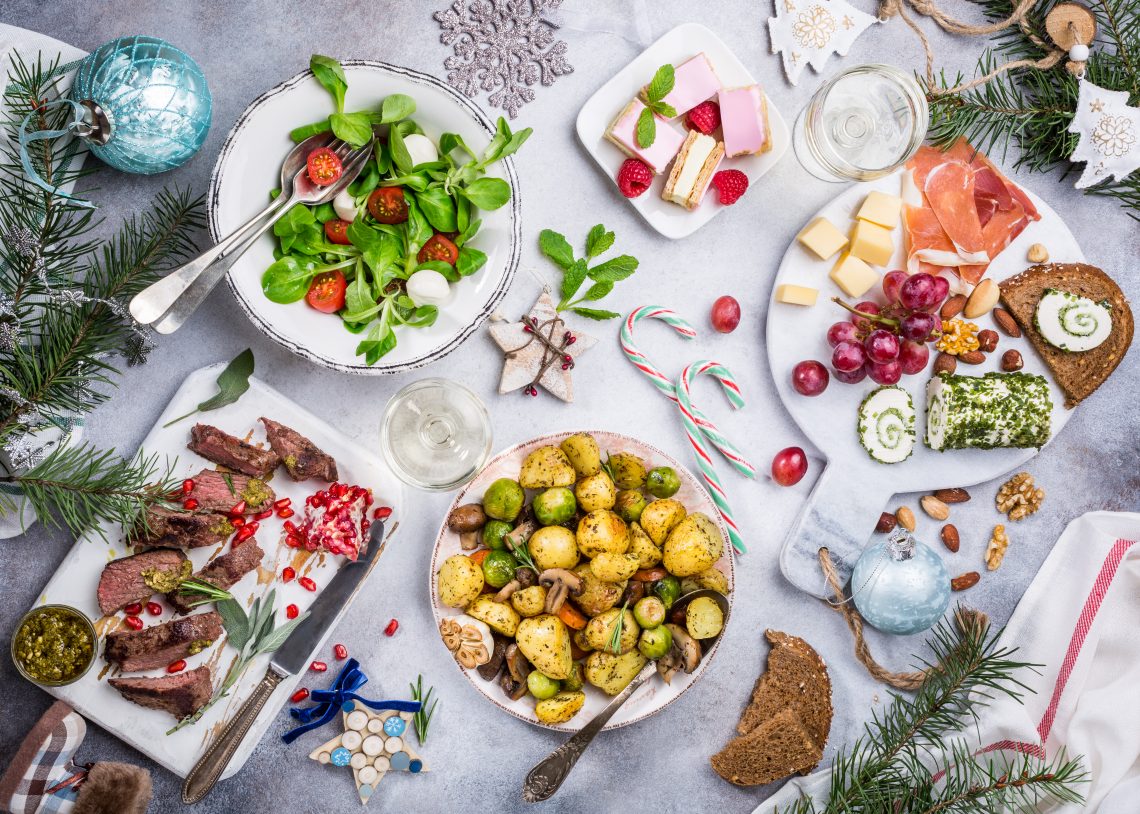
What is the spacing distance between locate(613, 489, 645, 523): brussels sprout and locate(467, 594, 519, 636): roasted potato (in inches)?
16.1

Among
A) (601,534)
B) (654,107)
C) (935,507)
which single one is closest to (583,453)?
(601,534)

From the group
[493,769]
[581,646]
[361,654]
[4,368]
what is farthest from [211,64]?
[493,769]

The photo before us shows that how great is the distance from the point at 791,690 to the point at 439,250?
1627 mm

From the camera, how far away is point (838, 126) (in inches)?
93.0

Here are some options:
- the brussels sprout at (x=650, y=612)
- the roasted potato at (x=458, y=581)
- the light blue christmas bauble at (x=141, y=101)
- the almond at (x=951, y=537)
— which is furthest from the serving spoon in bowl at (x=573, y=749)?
the light blue christmas bauble at (x=141, y=101)

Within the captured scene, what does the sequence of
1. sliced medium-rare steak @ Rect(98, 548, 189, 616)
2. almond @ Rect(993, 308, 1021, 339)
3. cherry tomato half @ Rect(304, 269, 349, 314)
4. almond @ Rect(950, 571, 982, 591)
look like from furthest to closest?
almond @ Rect(950, 571, 982, 591) → almond @ Rect(993, 308, 1021, 339) → sliced medium-rare steak @ Rect(98, 548, 189, 616) → cherry tomato half @ Rect(304, 269, 349, 314)

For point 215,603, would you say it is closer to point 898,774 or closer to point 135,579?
point 135,579

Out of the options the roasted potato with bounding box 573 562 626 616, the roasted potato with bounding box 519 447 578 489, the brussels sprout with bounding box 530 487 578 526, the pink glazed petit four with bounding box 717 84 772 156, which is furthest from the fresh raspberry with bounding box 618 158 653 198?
the roasted potato with bounding box 573 562 626 616

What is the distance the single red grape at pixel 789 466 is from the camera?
242 centimetres

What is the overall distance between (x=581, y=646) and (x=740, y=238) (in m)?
1.28

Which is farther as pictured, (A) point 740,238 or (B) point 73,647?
(A) point 740,238

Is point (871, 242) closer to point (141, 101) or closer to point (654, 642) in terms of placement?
point (654, 642)

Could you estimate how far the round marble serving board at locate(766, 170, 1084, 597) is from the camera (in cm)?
242

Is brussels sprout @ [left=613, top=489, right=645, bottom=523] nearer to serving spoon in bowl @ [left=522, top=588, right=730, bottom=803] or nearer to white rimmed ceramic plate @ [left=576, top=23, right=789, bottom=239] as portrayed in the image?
serving spoon in bowl @ [left=522, top=588, right=730, bottom=803]
